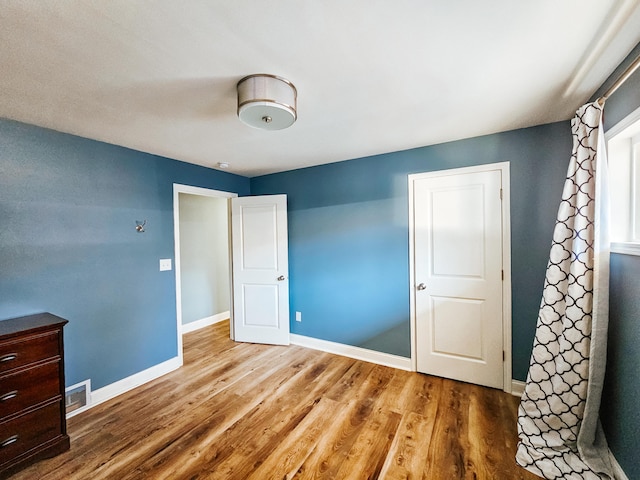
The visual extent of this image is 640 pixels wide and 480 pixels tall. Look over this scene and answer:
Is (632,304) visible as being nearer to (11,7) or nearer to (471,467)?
(471,467)

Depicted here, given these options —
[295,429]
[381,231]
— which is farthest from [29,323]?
[381,231]

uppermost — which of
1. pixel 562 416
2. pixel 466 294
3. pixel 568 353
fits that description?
pixel 466 294

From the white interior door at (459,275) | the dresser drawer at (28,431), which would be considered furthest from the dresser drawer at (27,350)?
the white interior door at (459,275)

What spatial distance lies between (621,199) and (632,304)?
642mm

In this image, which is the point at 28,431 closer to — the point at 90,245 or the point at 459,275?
the point at 90,245

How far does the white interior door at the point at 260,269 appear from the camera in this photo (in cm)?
340

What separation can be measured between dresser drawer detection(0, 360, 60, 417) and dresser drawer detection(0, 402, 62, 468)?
6cm

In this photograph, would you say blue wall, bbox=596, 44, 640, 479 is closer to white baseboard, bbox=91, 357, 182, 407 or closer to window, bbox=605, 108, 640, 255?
window, bbox=605, 108, 640, 255

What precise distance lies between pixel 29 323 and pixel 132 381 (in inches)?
42.4

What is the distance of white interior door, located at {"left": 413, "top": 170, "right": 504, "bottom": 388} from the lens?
233cm

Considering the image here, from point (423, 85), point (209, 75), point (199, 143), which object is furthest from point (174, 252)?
point (423, 85)

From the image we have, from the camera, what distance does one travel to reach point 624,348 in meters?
1.39

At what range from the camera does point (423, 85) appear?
1.56m

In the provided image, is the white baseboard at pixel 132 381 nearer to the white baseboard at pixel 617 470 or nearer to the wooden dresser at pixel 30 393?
the wooden dresser at pixel 30 393
